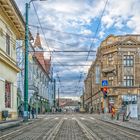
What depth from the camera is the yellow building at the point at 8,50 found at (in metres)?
34.9

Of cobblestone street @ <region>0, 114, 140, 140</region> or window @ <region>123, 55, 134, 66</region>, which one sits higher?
window @ <region>123, 55, 134, 66</region>

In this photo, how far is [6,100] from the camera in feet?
125

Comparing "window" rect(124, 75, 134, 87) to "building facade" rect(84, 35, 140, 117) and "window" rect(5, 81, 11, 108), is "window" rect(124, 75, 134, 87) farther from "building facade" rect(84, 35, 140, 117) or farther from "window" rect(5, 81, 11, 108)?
"window" rect(5, 81, 11, 108)

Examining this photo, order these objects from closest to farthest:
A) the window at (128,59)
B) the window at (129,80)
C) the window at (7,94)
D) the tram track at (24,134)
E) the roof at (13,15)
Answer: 1. the tram track at (24,134)
2. the roof at (13,15)
3. the window at (7,94)
4. the window at (129,80)
5. the window at (128,59)

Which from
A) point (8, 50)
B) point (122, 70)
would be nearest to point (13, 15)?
point (8, 50)

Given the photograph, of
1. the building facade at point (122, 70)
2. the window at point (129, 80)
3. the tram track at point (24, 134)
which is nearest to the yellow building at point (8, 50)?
the tram track at point (24, 134)

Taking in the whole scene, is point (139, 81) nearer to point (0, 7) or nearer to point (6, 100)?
point (6, 100)

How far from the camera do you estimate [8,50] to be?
39.8m

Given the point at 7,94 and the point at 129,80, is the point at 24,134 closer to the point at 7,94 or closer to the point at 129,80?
the point at 7,94

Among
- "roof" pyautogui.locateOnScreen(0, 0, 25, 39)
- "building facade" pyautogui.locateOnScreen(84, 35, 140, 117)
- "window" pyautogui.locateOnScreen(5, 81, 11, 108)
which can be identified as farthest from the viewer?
"building facade" pyautogui.locateOnScreen(84, 35, 140, 117)

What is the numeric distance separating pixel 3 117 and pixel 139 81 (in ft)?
142

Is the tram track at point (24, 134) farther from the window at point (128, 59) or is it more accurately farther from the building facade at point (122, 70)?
the window at point (128, 59)

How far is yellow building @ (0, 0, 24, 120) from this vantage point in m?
34.9

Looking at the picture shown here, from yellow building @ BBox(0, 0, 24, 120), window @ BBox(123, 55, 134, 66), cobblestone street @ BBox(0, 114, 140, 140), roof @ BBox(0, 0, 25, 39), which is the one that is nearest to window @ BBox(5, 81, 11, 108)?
yellow building @ BBox(0, 0, 24, 120)
